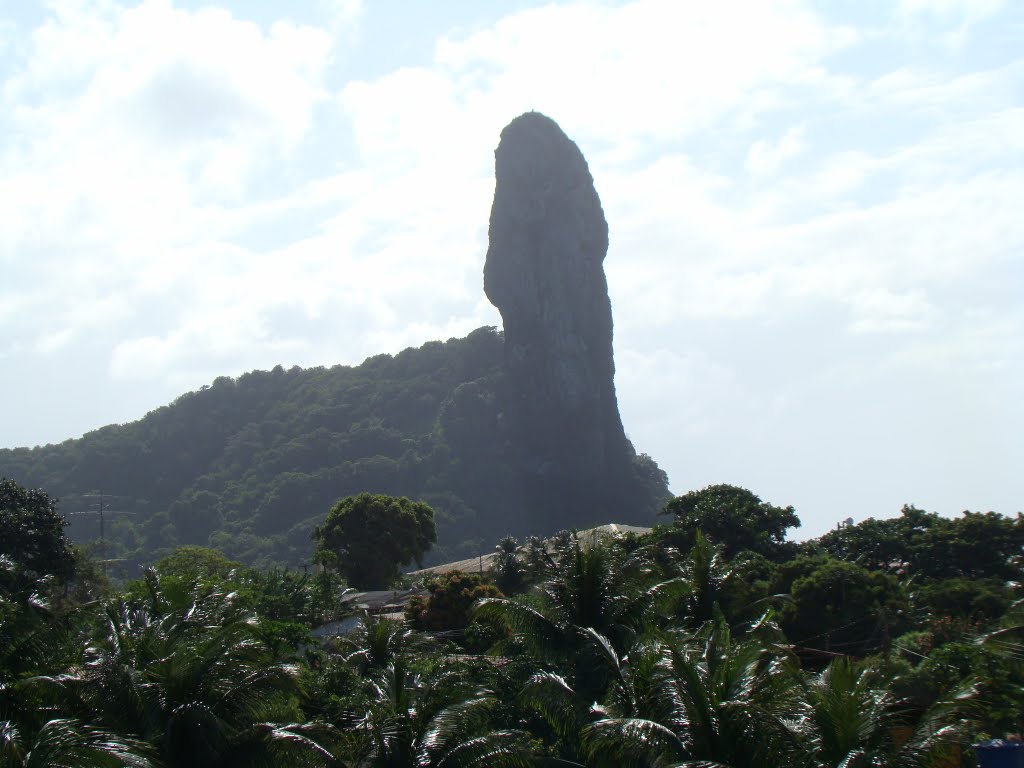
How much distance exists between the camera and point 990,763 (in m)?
17.4

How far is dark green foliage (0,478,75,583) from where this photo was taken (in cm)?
3797

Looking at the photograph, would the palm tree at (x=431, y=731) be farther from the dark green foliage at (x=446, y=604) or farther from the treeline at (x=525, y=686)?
the dark green foliage at (x=446, y=604)

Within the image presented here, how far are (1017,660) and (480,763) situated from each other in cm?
1014

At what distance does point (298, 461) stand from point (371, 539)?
10099cm

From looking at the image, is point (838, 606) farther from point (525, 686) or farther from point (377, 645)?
point (525, 686)

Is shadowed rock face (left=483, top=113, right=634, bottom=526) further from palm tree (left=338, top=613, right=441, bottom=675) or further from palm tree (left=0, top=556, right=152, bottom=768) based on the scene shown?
palm tree (left=0, top=556, right=152, bottom=768)

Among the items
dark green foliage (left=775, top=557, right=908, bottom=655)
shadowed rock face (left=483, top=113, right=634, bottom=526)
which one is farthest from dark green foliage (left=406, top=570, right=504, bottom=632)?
shadowed rock face (left=483, top=113, right=634, bottom=526)

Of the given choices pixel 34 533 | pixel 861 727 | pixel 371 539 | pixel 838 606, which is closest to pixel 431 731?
pixel 861 727

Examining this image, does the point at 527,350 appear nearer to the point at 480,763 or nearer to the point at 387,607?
the point at 387,607

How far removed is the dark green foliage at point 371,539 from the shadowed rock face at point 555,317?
93054 millimetres

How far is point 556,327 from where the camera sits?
15538 cm

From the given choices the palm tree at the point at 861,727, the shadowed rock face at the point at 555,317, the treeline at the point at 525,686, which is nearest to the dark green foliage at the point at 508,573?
the treeline at the point at 525,686

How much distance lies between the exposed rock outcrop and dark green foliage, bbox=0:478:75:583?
114 m

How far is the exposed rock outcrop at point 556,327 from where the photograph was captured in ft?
509
